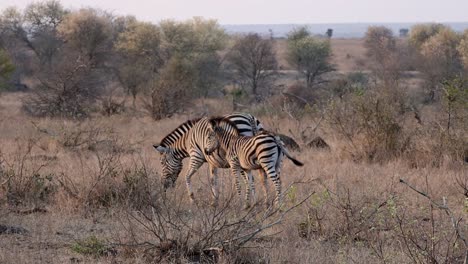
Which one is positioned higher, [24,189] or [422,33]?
[422,33]

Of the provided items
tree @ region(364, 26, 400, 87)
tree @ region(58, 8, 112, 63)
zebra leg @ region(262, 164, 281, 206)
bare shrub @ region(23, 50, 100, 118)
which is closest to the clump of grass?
zebra leg @ region(262, 164, 281, 206)

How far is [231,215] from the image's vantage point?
7.59m

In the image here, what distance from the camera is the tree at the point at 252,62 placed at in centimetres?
4069

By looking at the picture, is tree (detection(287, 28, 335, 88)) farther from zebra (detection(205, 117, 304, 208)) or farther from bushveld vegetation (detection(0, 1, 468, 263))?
zebra (detection(205, 117, 304, 208))

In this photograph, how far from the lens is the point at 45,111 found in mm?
23656

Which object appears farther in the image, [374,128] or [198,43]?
[198,43]

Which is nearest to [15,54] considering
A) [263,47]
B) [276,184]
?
[263,47]

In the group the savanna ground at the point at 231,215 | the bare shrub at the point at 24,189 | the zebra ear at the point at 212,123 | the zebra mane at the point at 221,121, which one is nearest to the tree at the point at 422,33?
the savanna ground at the point at 231,215

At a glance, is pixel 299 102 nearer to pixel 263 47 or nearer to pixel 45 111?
pixel 45 111

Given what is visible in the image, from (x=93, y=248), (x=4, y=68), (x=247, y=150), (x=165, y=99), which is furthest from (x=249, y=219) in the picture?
(x=4, y=68)

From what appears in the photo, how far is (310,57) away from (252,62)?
23.7 feet

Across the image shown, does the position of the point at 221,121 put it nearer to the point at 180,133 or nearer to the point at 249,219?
the point at 180,133

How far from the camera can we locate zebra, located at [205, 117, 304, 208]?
29.9ft

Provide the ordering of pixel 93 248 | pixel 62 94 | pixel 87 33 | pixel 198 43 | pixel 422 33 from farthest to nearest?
pixel 422 33
pixel 198 43
pixel 87 33
pixel 62 94
pixel 93 248
